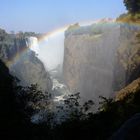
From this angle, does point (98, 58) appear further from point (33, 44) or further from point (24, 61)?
point (33, 44)

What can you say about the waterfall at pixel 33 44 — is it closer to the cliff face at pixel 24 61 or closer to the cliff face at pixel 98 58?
the cliff face at pixel 24 61

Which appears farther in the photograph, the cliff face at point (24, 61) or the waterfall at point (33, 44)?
the waterfall at point (33, 44)

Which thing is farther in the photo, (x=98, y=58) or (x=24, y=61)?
(x=24, y=61)

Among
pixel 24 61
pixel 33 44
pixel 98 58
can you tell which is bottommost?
pixel 24 61

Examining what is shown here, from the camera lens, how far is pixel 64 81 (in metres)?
92.4

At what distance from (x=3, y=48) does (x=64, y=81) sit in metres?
21.7

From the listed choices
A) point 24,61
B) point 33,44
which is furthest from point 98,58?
point 33,44

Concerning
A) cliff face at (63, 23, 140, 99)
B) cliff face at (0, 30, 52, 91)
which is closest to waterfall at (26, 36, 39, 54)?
cliff face at (0, 30, 52, 91)

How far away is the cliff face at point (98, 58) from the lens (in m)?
46.6

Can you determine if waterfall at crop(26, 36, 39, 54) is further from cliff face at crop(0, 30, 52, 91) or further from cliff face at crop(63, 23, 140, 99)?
cliff face at crop(63, 23, 140, 99)

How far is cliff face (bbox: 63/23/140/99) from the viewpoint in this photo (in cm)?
4656

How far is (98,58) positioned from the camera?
69188mm

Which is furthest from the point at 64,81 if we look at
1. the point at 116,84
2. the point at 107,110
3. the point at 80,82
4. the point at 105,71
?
the point at 107,110

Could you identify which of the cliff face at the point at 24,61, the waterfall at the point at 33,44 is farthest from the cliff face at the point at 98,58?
the waterfall at the point at 33,44
